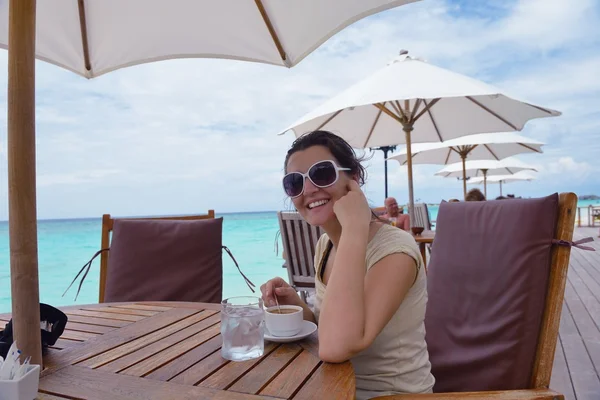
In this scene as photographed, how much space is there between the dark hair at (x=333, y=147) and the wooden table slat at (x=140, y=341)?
1.99ft

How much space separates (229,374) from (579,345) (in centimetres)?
309

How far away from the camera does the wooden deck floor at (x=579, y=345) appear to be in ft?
7.50

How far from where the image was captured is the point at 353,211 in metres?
1.13

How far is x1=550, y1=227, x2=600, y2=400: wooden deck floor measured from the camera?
2.29 meters

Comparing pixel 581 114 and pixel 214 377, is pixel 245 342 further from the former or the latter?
pixel 581 114

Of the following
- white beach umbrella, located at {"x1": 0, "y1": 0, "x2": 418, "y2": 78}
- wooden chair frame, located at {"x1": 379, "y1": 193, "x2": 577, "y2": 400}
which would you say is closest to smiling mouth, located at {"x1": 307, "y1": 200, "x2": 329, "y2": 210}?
wooden chair frame, located at {"x1": 379, "y1": 193, "x2": 577, "y2": 400}

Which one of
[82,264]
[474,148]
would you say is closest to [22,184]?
[474,148]

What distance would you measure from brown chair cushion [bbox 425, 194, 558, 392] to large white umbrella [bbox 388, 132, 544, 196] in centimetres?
471

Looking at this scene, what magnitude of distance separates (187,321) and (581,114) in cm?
2958

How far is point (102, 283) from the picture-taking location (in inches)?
90.4

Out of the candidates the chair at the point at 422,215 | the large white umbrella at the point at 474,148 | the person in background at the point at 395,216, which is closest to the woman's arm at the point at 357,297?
the person in background at the point at 395,216

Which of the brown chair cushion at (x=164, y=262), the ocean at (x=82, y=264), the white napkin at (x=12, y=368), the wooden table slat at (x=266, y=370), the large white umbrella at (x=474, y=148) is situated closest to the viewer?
the white napkin at (x=12, y=368)

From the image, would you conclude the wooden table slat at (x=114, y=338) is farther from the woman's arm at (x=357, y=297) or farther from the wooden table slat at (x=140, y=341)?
the woman's arm at (x=357, y=297)

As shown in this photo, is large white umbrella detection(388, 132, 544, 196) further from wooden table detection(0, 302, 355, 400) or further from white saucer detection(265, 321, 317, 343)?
wooden table detection(0, 302, 355, 400)
